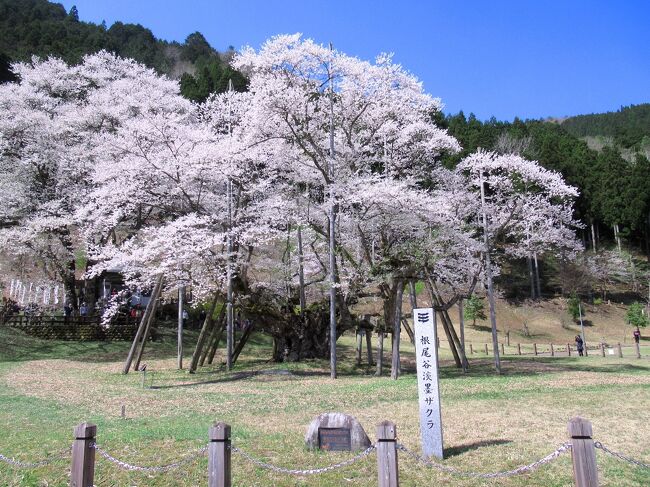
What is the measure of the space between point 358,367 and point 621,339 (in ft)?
91.5

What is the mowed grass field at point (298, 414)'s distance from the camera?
6.51 meters

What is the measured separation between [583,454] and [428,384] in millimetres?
2245

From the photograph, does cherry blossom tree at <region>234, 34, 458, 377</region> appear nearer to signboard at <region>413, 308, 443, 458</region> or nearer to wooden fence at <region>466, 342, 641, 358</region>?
signboard at <region>413, 308, 443, 458</region>

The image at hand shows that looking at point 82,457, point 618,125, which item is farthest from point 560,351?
point 618,125

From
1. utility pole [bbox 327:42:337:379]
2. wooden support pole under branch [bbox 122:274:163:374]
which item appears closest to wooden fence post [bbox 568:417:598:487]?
utility pole [bbox 327:42:337:379]

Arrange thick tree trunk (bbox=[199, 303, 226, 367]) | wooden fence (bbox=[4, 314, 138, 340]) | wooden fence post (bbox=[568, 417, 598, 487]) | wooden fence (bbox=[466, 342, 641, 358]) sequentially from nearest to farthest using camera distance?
wooden fence post (bbox=[568, 417, 598, 487]) < thick tree trunk (bbox=[199, 303, 226, 367]) < wooden fence (bbox=[4, 314, 138, 340]) < wooden fence (bbox=[466, 342, 641, 358])

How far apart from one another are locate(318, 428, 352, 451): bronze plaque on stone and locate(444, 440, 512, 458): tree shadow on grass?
1.29m

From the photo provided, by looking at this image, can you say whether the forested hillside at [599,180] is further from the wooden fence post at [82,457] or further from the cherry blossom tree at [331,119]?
the wooden fence post at [82,457]

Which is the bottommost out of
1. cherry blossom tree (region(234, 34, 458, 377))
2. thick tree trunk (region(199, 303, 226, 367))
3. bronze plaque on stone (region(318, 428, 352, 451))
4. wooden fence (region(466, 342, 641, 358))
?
bronze plaque on stone (region(318, 428, 352, 451))

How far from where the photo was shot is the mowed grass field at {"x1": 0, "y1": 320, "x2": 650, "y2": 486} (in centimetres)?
651

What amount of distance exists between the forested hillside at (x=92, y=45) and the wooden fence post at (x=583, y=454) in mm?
41972

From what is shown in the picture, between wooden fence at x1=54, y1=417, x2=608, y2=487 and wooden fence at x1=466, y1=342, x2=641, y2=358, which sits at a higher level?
wooden fence at x1=466, y1=342, x2=641, y2=358

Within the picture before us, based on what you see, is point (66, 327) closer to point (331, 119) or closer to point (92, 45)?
point (331, 119)

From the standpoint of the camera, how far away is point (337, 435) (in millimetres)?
6941
